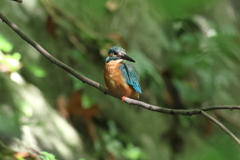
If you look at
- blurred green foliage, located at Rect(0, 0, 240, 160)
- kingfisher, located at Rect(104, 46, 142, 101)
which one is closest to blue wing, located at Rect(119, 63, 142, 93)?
kingfisher, located at Rect(104, 46, 142, 101)

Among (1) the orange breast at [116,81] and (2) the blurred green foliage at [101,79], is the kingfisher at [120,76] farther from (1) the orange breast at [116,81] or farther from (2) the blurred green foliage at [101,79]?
(2) the blurred green foliage at [101,79]

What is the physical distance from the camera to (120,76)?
0.90 m

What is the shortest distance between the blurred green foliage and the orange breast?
0.23 metres

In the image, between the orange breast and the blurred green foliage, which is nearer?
the orange breast

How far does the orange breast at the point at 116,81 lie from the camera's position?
2.79 feet

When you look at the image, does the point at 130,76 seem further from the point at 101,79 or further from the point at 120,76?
the point at 101,79

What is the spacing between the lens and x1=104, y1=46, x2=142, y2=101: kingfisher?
858 mm

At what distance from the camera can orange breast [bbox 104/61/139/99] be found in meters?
0.85

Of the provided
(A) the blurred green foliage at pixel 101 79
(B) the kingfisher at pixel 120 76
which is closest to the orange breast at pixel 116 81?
(B) the kingfisher at pixel 120 76

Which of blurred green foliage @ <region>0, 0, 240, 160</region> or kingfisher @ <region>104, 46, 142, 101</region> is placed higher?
blurred green foliage @ <region>0, 0, 240, 160</region>

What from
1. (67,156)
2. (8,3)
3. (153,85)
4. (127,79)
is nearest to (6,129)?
(67,156)

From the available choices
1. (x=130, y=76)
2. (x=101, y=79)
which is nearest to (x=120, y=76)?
(x=130, y=76)

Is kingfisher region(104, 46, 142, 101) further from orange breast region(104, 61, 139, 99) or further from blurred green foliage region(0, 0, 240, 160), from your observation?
blurred green foliage region(0, 0, 240, 160)

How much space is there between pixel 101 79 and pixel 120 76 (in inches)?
27.0
